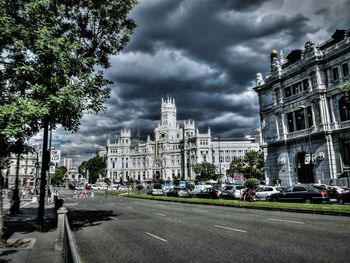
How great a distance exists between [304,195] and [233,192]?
11.8 m

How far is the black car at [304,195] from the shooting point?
22562mm

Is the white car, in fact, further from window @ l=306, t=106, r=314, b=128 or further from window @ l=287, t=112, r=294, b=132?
window @ l=287, t=112, r=294, b=132

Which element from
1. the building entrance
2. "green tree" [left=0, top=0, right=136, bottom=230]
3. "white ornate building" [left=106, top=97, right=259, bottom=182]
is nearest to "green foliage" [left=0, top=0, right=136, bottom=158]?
"green tree" [left=0, top=0, right=136, bottom=230]

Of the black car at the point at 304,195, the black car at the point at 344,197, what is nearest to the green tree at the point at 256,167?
the black car at the point at 304,195

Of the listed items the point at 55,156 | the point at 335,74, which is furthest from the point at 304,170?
the point at 55,156

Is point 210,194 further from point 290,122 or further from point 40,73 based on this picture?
point 40,73

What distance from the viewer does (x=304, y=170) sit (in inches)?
1548

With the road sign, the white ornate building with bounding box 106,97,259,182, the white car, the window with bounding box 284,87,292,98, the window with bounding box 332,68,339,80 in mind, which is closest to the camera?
the road sign

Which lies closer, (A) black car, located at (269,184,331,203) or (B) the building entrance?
(A) black car, located at (269,184,331,203)

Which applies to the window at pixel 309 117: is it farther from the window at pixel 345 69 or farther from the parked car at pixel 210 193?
the parked car at pixel 210 193

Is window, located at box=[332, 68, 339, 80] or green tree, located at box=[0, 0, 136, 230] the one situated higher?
window, located at box=[332, 68, 339, 80]

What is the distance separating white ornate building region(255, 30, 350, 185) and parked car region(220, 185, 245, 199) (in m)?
8.86

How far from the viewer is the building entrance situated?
38.0m

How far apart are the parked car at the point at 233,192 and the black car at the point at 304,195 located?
7.86 m
